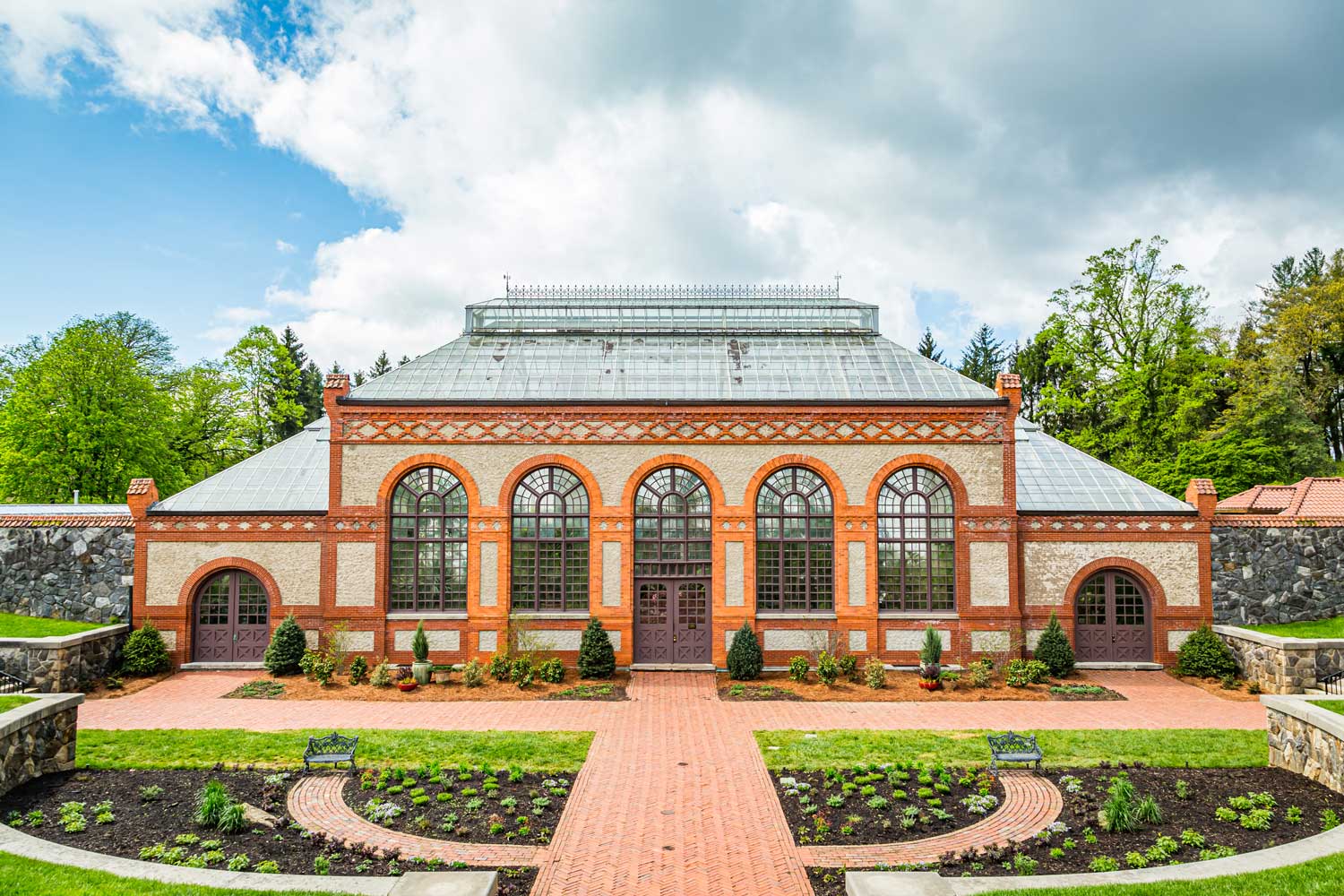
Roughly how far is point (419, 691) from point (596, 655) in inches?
183

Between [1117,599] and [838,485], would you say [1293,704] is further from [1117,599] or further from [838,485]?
[838,485]

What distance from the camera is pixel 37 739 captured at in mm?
12234

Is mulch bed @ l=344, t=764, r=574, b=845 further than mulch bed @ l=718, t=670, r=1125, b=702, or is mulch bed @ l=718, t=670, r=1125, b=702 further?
mulch bed @ l=718, t=670, r=1125, b=702

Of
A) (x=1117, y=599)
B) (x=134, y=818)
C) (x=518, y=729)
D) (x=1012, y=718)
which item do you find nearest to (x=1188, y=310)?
(x=1117, y=599)

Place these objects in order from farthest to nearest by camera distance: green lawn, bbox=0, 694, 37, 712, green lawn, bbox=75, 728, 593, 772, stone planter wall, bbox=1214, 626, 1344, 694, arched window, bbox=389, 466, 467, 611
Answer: arched window, bbox=389, 466, 467, 611
stone planter wall, bbox=1214, 626, 1344, 694
green lawn, bbox=75, 728, 593, 772
green lawn, bbox=0, 694, 37, 712

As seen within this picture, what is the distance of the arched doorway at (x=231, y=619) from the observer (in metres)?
22.0

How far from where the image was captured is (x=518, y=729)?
16.1 m

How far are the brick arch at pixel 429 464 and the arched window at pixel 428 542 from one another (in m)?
0.20

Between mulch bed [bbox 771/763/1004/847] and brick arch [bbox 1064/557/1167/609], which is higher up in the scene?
brick arch [bbox 1064/557/1167/609]

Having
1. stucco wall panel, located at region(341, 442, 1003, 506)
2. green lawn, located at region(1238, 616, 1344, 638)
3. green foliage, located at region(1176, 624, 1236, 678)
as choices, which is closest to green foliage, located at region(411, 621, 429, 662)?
stucco wall panel, located at region(341, 442, 1003, 506)

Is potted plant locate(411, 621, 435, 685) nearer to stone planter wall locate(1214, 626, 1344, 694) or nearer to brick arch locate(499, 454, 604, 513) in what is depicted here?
brick arch locate(499, 454, 604, 513)

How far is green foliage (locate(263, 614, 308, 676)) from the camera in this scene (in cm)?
2084

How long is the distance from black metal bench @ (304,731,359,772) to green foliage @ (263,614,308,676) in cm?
889

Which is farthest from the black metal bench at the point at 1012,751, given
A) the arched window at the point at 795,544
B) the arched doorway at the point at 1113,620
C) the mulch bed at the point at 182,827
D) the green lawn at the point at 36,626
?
the green lawn at the point at 36,626
